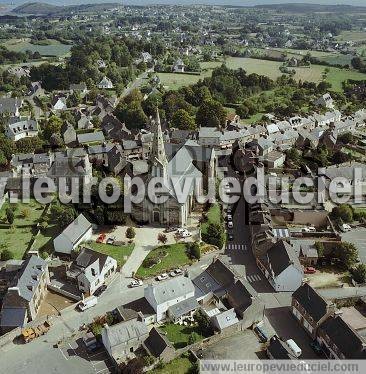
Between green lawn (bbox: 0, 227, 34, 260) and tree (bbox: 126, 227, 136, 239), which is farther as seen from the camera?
tree (bbox: 126, 227, 136, 239)

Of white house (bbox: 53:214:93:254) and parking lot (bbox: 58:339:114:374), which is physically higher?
white house (bbox: 53:214:93:254)

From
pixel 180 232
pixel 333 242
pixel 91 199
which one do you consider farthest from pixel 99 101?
pixel 333 242

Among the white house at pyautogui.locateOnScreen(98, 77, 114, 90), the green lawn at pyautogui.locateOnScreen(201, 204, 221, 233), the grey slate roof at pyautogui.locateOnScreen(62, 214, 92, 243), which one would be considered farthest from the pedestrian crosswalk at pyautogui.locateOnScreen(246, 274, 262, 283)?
the white house at pyautogui.locateOnScreen(98, 77, 114, 90)

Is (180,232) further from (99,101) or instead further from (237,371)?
(99,101)

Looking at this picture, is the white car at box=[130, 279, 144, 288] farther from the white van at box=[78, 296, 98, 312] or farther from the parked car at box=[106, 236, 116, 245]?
the parked car at box=[106, 236, 116, 245]

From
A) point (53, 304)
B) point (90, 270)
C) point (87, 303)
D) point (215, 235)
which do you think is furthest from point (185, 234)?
point (53, 304)

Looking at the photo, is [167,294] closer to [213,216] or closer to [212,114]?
[213,216]

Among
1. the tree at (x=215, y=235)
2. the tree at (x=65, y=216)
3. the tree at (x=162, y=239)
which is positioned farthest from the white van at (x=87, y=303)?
the tree at (x=215, y=235)
